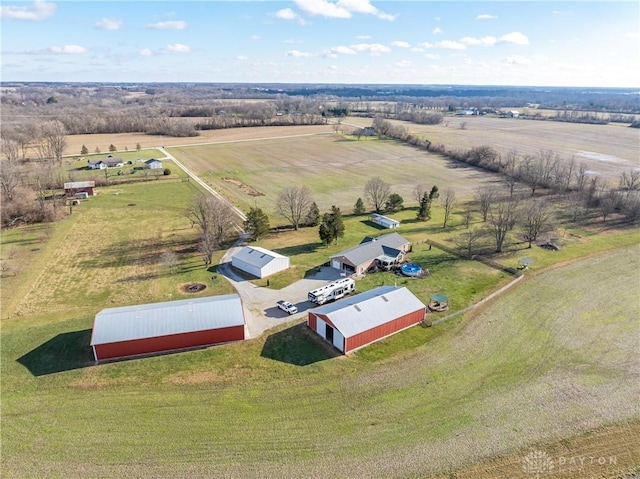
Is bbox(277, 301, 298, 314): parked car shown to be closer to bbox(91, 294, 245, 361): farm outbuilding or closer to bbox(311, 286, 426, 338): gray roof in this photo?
bbox(311, 286, 426, 338): gray roof

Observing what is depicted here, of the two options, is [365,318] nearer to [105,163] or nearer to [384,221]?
[384,221]

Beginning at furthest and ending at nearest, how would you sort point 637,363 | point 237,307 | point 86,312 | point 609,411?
point 86,312
point 237,307
point 637,363
point 609,411

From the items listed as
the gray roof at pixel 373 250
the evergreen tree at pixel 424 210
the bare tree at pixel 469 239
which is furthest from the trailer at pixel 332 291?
the evergreen tree at pixel 424 210

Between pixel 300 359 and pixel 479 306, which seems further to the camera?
pixel 479 306

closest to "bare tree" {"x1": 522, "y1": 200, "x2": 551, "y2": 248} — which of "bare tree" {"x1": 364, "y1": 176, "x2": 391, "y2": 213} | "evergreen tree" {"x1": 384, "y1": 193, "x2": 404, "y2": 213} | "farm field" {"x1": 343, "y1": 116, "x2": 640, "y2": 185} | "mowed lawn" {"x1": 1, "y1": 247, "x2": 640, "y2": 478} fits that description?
"mowed lawn" {"x1": 1, "y1": 247, "x2": 640, "y2": 478}

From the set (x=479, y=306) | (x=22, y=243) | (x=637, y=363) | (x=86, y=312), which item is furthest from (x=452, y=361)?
Result: (x=22, y=243)

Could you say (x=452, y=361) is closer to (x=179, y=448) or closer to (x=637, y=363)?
(x=637, y=363)
